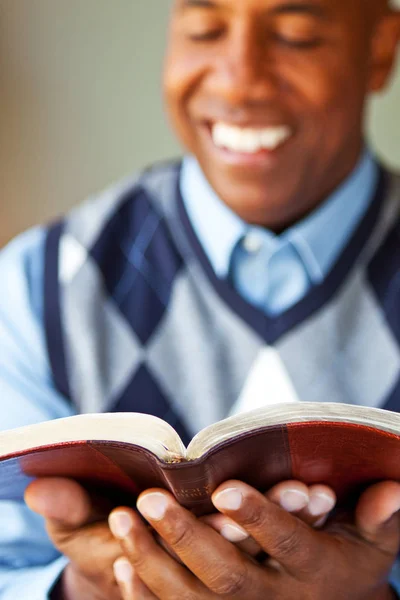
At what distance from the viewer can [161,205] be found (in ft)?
3.52

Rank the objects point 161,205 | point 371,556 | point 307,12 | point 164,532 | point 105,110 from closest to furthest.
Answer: point 164,532
point 371,556
point 307,12
point 161,205
point 105,110

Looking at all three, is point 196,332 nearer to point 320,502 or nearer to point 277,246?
point 277,246

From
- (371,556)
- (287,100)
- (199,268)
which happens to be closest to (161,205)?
(199,268)

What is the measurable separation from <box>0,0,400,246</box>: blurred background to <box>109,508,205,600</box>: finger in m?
0.87

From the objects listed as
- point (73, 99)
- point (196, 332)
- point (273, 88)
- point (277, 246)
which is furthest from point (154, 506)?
Result: point (73, 99)

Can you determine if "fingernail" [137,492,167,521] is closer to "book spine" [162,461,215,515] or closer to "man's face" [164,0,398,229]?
"book spine" [162,461,215,515]

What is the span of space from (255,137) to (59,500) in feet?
2.00

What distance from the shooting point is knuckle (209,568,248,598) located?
0.58 metres

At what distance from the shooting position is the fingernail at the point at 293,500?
593mm

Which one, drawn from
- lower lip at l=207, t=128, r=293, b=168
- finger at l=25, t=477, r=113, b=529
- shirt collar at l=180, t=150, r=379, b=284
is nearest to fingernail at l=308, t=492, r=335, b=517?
finger at l=25, t=477, r=113, b=529

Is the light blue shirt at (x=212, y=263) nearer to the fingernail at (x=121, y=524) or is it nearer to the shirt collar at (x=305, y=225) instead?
the shirt collar at (x=305, y=225)

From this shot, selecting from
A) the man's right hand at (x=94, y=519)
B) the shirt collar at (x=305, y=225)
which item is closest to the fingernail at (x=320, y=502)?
the man's right hand at (x=94, y=519)

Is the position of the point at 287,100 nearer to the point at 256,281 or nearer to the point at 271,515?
the point at 256,281

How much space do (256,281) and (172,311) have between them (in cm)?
13
